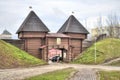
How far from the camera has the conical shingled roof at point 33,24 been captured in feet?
208

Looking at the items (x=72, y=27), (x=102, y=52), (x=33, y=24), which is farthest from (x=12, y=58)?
(x=102, y=52)

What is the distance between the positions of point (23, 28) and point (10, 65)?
48.6 feet

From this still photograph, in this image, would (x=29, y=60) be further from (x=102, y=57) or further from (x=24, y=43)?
(x=102, y=57)

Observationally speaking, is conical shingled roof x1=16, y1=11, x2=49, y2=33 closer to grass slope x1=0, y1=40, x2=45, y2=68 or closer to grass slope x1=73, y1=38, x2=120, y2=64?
grass slope x1=0, y1=40, x2=45, y2=68

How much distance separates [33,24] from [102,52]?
49.2 feet

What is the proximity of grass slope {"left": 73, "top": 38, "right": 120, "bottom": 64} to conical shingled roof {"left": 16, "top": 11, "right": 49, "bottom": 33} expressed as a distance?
9.45 m

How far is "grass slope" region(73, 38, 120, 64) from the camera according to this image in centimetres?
6276

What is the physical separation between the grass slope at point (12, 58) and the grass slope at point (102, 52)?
453 inches

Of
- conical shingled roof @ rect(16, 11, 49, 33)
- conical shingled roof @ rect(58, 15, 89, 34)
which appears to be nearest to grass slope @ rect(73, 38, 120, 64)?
conical shingled roof @ rect(58, 15, 89, 34)

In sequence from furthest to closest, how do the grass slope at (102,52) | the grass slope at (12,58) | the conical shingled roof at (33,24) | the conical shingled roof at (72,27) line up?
the conical shingled roof at (72,27)
the conical shingled roof at (33,24)
the grass slope at (102,52)
the grass slope at (12,58)

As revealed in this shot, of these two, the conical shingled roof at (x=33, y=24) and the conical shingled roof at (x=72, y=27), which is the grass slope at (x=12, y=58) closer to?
the conical shingled roof at (x=33, y=24)

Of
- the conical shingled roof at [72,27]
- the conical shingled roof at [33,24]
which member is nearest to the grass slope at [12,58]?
the conical shingled roof at [33,24]

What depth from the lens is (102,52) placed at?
66.1m

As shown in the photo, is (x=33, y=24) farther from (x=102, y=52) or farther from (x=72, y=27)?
(x=102, y=52)
